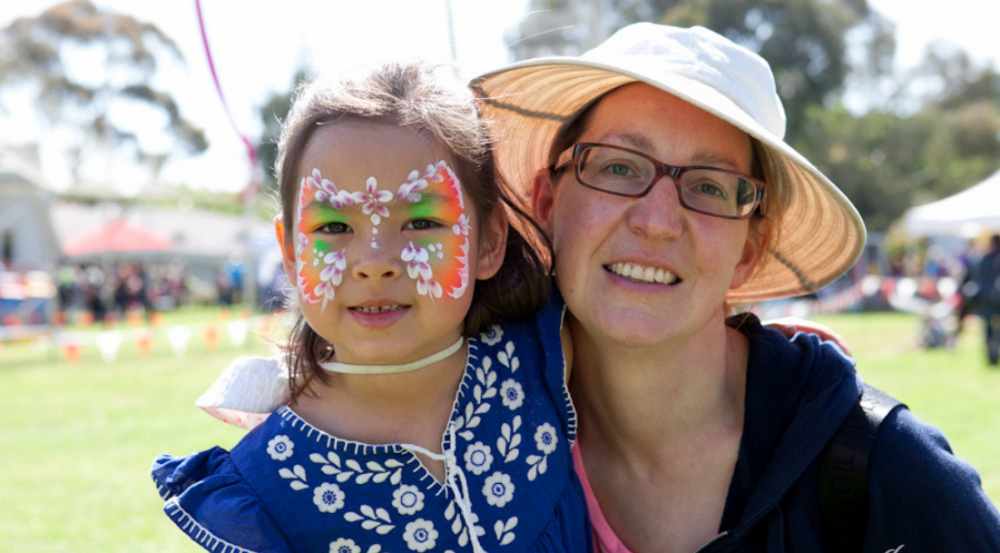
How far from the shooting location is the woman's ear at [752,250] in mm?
2271

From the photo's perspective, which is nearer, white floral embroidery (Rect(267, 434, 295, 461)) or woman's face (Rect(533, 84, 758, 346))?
white floral embroidery (Rect(267, 434, 295, 461))

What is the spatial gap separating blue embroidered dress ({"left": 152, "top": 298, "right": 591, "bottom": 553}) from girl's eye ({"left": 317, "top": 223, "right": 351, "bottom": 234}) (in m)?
0.44

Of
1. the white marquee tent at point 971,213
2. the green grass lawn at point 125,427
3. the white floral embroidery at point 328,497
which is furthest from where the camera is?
the white marquee tent at point 971,213

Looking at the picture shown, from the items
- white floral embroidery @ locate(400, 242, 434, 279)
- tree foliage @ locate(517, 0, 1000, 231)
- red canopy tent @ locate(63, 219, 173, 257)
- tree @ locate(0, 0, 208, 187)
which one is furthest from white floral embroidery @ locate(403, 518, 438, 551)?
tree @ locate(0, 0, 208, 187)

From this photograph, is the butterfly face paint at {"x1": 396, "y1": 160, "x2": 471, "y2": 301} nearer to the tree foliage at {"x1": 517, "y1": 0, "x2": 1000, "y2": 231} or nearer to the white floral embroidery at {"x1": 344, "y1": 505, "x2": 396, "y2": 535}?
the white floral embroidery at {"x1": 344, "y1": 505, "x2": 396, "y2": 535}

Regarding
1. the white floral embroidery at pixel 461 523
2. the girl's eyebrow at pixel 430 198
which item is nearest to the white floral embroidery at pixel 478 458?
the white floral embroidery at pixel 461 523

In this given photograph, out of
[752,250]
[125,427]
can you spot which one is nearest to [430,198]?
[752,250]

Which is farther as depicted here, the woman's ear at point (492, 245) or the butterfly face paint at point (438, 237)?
the woman's ear at point (492, 245)

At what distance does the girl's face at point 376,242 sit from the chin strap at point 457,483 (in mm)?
238

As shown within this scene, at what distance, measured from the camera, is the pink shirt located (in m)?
2.10

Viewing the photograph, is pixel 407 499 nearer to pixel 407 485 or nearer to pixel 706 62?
pixel 407 485

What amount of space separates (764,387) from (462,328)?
2.65 ft

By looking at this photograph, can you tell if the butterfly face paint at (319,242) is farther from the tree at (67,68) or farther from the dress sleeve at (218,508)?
the tree at (67,68)

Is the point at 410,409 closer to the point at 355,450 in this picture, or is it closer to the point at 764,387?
the point at 355,450
